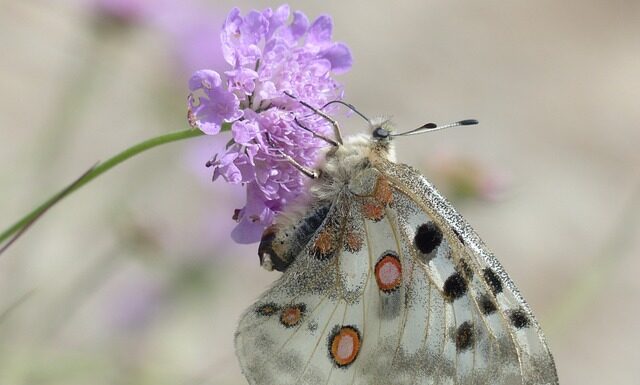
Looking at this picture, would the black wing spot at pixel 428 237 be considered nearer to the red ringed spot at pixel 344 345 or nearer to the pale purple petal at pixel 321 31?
the red ringed spot at pixel 344 345

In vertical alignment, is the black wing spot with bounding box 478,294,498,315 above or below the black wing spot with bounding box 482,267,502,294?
below

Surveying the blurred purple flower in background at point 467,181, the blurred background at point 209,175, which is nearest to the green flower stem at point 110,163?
the blurred background at point 209,175

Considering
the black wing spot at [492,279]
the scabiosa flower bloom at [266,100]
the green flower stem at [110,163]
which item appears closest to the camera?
the green flower stem at [110,163]

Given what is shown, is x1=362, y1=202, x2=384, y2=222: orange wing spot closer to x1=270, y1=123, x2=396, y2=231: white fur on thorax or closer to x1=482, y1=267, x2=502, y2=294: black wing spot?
x1=270, y1=123, x2=396, y2=231: white fur on thorax

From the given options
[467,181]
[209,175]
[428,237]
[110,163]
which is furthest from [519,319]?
[209,175]

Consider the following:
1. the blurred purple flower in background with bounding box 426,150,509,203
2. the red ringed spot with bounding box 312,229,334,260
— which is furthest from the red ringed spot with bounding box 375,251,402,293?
the blurred purple flower in background with bounding box 426,150,509,203

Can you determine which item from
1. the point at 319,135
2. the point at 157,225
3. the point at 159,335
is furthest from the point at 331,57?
the point at 159,335
